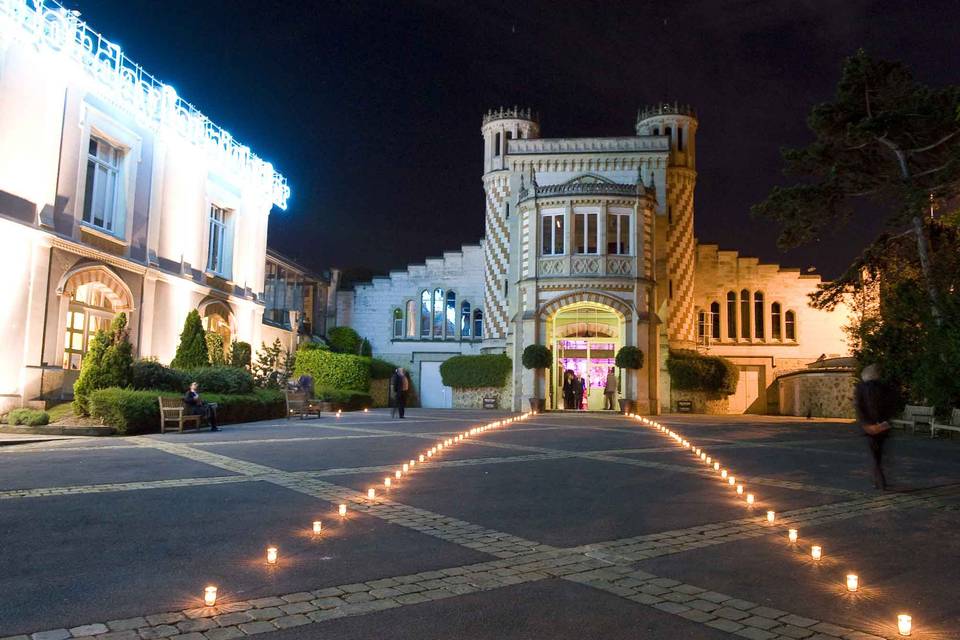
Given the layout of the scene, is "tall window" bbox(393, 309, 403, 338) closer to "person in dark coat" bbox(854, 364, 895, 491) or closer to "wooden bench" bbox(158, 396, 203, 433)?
"wooden bench" bbox(158, 396, 203, 433)

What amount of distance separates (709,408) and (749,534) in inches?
1199

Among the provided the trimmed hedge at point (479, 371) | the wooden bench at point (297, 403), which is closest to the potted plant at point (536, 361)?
the trimmed hedge at point (479, 371)

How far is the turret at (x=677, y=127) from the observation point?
1551 inches

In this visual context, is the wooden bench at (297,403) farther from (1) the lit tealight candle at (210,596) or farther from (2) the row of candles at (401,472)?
(1) the lit tealight candle at (210,596)

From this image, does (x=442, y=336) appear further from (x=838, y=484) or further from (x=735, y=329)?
(x=838, y=484)

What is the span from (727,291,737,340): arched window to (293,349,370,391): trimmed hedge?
21116 mm

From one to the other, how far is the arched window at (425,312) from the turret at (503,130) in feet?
27.7

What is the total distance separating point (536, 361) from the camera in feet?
102

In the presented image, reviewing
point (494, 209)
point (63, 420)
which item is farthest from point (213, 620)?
point (494, 209)

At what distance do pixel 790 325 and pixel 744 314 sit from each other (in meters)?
2.63

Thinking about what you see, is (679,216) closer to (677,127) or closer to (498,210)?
(677,127)

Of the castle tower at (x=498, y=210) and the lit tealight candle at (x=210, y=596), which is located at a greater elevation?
the castle tower at (x=498, y=210)

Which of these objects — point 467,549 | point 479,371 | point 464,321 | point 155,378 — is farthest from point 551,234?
point 467,549

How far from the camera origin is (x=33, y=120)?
1944 centimetres
